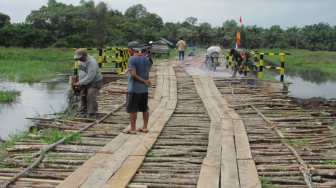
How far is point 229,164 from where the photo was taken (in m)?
Answer: 3.96

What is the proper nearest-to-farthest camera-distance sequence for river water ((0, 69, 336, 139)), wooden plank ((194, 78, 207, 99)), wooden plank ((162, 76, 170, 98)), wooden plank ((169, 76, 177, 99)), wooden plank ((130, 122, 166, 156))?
wooden plank ((130, 122, 166, 156)) < wooden plank ((169, 76, 177, 99)) < wooden plank ((194, 78, 207, 99)) < wooden plank ((162, 76, 170, 98)) < river water ((0, 69, 336, 139))

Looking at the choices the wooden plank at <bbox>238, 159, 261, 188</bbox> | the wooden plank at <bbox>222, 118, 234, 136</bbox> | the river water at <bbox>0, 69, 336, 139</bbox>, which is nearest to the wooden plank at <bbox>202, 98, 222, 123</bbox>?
the wooden plank at <bbox>222, 118, 234, 136</bbox>

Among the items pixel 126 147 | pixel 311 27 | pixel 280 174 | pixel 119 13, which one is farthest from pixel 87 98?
pixel 119 13

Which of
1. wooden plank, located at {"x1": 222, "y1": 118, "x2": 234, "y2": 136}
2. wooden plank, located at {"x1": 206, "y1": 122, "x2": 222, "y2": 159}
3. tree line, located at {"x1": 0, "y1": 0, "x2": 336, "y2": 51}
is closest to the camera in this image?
wooden plank, located at {"x1": 206, "y1": 122, "x2": 222, "y2": 159}

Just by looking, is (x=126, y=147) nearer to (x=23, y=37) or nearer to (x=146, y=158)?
(x=146, y=158)

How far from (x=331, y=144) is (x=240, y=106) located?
2706 mm

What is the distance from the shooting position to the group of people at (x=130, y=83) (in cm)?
543

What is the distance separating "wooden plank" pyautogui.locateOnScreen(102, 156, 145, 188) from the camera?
3418 mm

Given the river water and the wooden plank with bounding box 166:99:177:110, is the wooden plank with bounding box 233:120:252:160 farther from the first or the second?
the river water

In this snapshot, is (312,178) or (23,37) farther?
(23,37)

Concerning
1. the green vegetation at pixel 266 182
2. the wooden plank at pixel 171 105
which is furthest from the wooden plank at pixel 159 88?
the green vegetation at pixel 266 182

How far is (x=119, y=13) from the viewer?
76.2 m

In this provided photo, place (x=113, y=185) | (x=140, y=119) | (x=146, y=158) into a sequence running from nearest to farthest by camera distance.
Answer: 1. (x=113, y=185)
2. (x=146, y=158)
3. (x=140, y=119)

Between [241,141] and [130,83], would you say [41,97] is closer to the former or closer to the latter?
[130,83]
